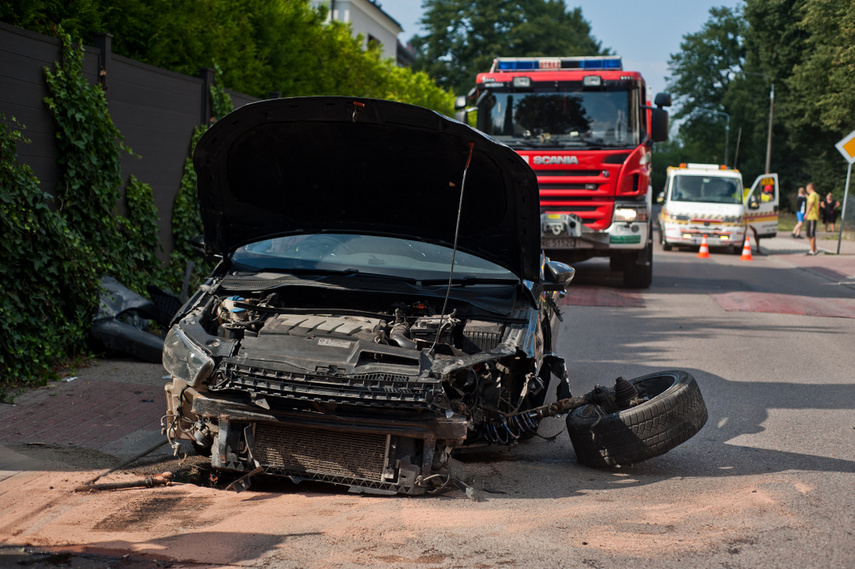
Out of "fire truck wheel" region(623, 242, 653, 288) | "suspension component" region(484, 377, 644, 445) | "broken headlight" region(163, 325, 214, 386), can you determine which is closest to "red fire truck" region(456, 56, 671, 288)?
"fire truck wheel" region(623, 242, 653, 288)

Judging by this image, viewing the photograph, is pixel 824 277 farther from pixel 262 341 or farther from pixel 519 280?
pixel 262 341

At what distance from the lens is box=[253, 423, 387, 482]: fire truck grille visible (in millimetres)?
4484

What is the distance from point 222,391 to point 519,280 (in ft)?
6.62

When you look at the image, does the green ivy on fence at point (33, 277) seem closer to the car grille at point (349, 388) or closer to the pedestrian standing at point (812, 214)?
the car grille at point (349, 388)

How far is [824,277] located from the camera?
62.9 ft

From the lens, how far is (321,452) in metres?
4.53

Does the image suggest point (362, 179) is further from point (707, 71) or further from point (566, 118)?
point (707, 71)

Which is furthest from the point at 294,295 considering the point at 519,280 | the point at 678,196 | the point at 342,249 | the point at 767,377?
the point at 678,196

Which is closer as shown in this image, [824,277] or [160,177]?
[160,177]

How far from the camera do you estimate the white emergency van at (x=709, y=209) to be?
80.3 ft

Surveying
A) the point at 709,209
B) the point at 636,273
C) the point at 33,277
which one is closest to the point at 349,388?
the point at 33,277

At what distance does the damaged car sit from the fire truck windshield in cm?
845

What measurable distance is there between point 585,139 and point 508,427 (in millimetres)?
9945

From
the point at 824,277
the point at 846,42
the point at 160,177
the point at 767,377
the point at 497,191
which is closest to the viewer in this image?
the point at 497,191
